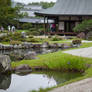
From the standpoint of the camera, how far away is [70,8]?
3584 cm

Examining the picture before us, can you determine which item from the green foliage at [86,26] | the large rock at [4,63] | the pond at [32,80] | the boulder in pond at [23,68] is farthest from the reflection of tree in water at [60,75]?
the green foliage at [86,26]

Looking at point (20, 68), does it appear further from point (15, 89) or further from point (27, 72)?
point (15, 89)

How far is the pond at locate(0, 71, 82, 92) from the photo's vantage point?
32.2 ft

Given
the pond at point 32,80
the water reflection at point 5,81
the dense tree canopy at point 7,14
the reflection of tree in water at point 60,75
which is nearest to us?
the pond at point 32,80

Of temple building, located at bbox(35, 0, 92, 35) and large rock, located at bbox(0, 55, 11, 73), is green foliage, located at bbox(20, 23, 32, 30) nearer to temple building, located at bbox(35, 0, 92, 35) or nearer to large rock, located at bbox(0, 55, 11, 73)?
temple building, located at bbox(35, 0, 92, 35)

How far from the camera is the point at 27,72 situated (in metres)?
12.2

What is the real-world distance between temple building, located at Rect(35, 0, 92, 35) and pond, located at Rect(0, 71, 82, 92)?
22020 millimetres

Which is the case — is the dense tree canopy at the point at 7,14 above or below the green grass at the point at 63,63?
above

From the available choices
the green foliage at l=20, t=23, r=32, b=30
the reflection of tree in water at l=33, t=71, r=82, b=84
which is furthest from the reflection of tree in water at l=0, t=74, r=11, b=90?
the green foliage at l=20, t=23, r=32, b=30

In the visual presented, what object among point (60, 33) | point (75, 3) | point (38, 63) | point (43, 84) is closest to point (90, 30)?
point (60, 33)

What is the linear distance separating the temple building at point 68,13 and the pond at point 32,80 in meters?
22.0

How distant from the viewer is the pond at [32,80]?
9.83 metres

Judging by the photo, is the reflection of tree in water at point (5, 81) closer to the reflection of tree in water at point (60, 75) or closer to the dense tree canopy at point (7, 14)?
the reflection of tree in water at point (60, 75)

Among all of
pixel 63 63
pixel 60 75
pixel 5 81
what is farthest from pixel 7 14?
pixel 5 81
